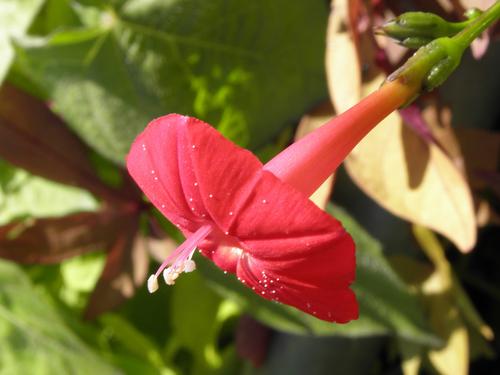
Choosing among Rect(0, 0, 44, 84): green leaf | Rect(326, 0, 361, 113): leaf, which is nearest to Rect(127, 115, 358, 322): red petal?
Rect(326, 0, 361, 113): leaf

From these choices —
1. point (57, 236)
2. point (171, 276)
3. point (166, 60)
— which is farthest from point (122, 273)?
point (171, 276)

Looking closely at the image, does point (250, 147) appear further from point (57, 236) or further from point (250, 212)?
point (250, 212)

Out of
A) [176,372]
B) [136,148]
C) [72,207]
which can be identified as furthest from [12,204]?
[136,148]

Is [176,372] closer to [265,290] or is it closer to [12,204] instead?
[12,204]

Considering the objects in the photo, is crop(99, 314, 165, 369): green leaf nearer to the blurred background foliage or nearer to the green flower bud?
the blurred background foliage

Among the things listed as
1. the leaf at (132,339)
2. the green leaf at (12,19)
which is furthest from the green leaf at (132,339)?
the green leaf at (12,19)
